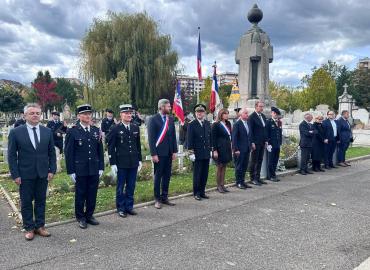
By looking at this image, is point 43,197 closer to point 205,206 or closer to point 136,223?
point 136,223

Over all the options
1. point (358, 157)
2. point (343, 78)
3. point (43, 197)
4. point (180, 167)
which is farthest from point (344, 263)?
point (343, 78)

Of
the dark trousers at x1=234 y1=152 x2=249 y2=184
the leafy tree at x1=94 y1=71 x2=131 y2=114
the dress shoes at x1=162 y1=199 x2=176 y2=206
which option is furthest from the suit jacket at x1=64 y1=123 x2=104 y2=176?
the leafy tree at x1=94 y1=71 x2=131 y2=114

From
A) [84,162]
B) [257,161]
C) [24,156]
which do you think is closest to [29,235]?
[24,156]

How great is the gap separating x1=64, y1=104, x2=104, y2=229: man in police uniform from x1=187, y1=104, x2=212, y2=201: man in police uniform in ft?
7.44

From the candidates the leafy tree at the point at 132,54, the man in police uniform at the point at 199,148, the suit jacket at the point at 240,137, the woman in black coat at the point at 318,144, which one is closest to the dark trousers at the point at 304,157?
the woman in black coat at the point at 318,144

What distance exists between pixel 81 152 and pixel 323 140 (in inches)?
318

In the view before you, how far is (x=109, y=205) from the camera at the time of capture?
6.75 m

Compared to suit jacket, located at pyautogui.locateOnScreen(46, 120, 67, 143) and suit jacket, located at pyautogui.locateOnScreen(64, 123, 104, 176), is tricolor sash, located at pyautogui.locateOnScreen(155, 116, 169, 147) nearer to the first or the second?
suit jacket, located at pyautogui.locateOnScreen(64, 123, 104, 176)

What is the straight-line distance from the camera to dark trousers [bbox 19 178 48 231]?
16.6 feet

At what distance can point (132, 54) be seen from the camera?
28328 mm

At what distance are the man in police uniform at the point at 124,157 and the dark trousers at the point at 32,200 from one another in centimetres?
131

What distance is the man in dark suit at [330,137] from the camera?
11414 millimetres

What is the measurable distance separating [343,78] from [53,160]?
6934 cm

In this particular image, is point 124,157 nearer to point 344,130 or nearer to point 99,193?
point 99,193
